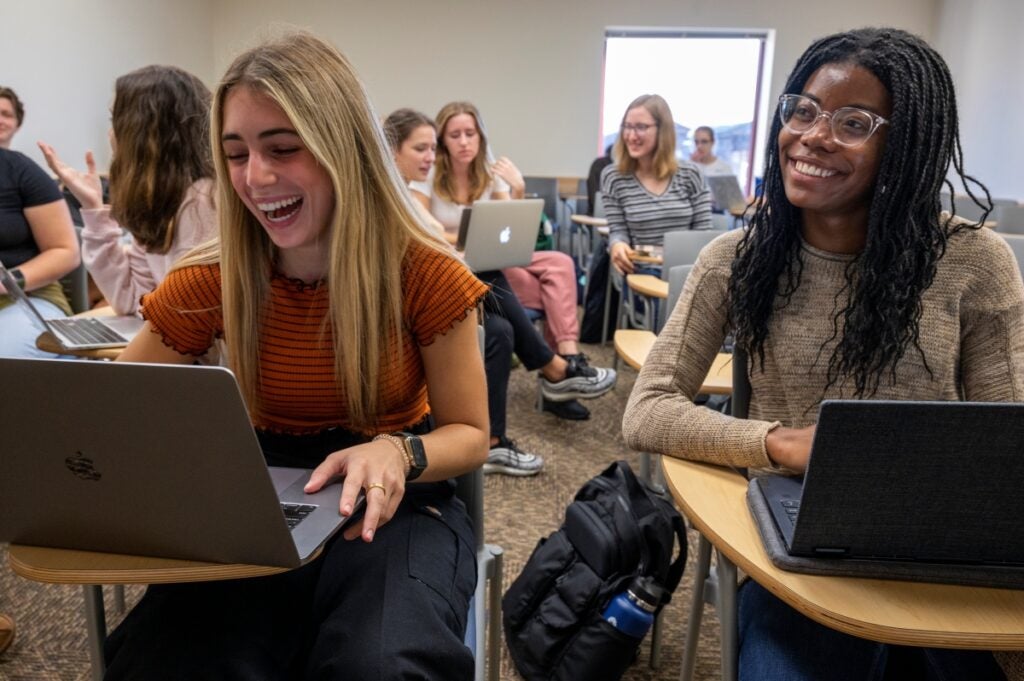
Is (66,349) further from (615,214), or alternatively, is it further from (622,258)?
(615,214)

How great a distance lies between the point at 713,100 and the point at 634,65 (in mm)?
832

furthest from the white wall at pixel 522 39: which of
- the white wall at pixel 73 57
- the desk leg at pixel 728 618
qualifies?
the desk leg at pixel 728 618

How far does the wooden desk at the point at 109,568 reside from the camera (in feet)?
2.43

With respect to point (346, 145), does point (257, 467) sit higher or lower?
lower


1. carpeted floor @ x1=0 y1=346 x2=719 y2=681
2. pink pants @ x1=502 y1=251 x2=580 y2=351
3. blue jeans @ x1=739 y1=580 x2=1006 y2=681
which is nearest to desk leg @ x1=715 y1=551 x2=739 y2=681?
blue jeans @ x1=739 y1=580 x2=1006 y2=681

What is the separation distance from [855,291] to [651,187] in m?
2.56

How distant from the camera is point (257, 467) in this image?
2.22 feet

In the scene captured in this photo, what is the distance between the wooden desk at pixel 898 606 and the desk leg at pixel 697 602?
313 millimetres

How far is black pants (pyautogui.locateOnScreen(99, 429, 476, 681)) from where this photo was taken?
0.84 meters

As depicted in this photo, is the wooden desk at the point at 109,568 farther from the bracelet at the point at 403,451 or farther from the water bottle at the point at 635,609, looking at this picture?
the water bottle at the point at 635,609

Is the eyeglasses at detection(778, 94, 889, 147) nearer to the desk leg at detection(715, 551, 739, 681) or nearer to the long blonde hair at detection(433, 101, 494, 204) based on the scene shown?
Answer: the desk leg at detection(715, 551, 739, 681)

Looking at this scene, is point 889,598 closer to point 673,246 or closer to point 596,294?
point 673,246

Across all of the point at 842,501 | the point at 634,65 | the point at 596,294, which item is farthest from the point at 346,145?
the point at 634,65

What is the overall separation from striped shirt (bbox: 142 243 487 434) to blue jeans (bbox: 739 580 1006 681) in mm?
607
